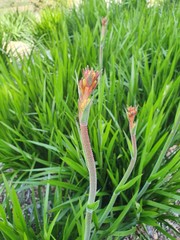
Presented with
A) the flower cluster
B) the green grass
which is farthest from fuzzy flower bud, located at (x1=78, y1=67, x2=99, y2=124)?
the green grass

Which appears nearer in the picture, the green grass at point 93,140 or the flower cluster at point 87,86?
the flower cluster at point 87,86

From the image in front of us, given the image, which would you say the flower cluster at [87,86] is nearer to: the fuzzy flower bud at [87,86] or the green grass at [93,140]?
the fuzzy flower bud at [87,86]

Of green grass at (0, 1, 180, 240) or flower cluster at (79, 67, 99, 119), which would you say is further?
green grass at (0, 1, 180, 240)

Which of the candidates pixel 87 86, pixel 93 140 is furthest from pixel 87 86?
pixel 93 140

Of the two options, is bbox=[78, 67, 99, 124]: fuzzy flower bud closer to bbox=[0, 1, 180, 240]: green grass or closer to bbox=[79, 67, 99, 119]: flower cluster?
bbox=[79, 67, 99, 119]: flower cluster

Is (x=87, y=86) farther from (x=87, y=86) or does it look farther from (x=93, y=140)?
A: (x=93, y=140)

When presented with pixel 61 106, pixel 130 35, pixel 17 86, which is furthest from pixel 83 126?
pixel 130 35

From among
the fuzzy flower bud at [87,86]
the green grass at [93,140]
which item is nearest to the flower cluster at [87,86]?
the fuzzy flower bud at [87,86]

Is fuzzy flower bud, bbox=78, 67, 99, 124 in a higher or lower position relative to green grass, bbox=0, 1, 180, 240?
higher

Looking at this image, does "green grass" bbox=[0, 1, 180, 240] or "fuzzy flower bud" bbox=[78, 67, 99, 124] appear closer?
"fuzzy flower bud" bbox=[78, 67, 99, 124]
